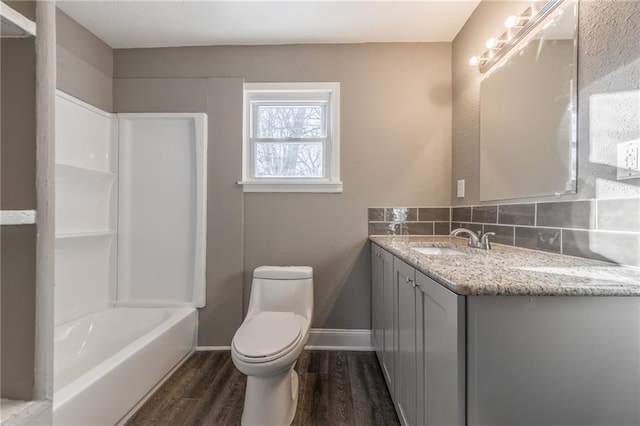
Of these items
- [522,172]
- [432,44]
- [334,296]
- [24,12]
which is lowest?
[334,296]

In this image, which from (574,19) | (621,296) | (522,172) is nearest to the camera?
(621,296)

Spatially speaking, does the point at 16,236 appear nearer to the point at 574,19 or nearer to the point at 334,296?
the point at 574,19

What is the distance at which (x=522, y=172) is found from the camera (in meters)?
1.51

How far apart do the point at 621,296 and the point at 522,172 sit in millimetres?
909

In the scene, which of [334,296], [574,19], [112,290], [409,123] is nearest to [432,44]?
[409,123]

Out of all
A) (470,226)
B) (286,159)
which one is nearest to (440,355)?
(470,226)

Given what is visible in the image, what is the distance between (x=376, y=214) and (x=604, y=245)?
136 cm

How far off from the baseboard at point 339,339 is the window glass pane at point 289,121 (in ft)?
5.05

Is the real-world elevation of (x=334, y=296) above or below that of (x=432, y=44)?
below

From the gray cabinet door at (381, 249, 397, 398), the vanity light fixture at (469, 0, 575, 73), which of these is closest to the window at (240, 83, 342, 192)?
the gray cabinet door at (381, 249, 397, 398)

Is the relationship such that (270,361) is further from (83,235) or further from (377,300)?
(83,235)

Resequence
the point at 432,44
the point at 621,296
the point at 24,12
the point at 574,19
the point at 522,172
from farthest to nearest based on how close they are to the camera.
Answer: the point at 432,44
the point at 522,172
the point at 574,19
the point at 621,296
the point at 24,12

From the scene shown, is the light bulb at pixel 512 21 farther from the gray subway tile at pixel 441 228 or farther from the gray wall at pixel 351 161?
the gray subway tile at pixel 441 228

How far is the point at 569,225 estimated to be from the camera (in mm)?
1213
